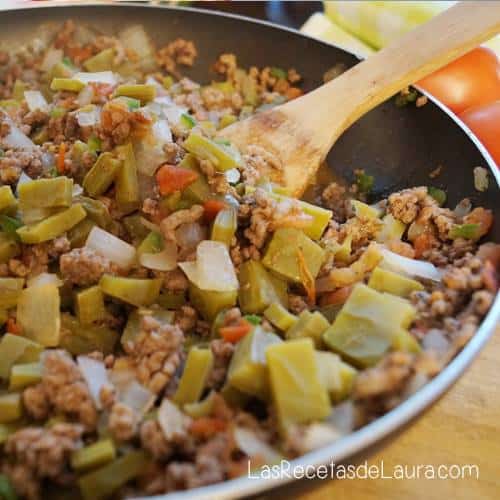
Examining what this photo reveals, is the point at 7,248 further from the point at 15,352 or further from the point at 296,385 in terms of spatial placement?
the point at 296,385

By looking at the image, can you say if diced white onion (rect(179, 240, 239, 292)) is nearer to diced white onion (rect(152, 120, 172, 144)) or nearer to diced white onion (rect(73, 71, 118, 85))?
diced white onion (rect(152, 120, 172, 144))

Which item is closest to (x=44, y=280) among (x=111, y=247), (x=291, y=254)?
(x=111, y=247)

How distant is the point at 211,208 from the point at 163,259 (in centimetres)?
19

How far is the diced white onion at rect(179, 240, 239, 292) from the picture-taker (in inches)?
63.6

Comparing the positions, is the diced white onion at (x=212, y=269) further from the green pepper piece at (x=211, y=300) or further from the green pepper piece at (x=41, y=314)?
the green pepper piece at (x=41, y=314)

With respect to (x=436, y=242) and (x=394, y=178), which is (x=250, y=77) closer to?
(x=394, y=178)

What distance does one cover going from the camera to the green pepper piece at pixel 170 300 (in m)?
1.69

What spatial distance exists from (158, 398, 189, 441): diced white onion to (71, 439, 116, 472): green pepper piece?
108 mm

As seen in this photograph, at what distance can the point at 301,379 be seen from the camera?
1255 mm

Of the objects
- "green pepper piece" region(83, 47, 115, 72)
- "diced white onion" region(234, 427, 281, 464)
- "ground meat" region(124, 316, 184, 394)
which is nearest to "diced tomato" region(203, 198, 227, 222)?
"ground meat" region(124, 316, 184, 394)

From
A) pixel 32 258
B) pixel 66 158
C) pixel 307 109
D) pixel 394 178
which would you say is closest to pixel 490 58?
pixel 394 178

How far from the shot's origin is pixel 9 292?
5.30 feet

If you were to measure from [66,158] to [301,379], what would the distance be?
101cm

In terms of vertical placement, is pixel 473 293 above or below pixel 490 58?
below
